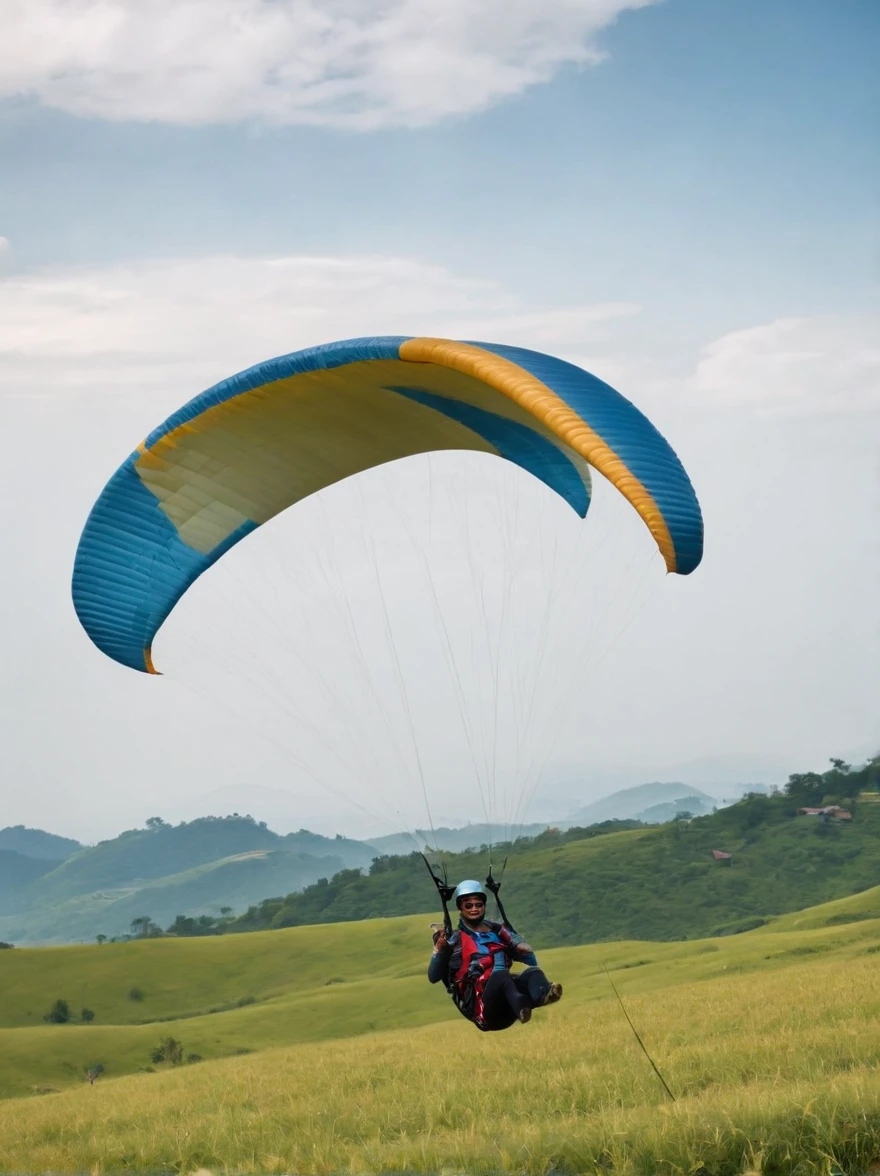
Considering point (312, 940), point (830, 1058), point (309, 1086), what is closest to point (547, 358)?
point (830, 1058)

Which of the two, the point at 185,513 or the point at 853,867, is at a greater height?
the point at 185,513

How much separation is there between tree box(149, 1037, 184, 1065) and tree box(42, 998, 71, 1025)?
2772 centimetres

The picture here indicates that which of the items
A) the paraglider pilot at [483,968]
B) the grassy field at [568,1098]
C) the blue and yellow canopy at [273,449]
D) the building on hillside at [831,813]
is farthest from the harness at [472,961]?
the building on hillside at [831,813]

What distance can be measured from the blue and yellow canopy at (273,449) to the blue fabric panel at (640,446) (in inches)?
5.2

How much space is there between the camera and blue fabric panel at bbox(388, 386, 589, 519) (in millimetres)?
15383

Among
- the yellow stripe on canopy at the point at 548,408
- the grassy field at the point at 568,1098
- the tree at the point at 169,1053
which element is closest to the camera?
the grassy field at the point at 568,1098

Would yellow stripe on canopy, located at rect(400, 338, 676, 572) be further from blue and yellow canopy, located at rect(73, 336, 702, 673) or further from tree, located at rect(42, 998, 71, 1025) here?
tree, located at rect(42, 998, 71, 1025)

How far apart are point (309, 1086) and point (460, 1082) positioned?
2917 mm

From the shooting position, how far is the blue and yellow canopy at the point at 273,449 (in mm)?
14719

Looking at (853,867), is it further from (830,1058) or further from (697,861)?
(830,1058)

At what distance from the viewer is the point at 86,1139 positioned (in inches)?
672

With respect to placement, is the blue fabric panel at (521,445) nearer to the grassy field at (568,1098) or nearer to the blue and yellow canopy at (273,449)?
the blue and yellow canopy at (273,449)

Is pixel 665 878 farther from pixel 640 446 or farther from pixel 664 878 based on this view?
pixel 640 446

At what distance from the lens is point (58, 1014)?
244 ft
